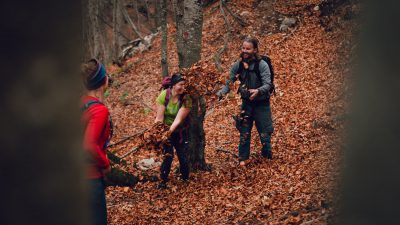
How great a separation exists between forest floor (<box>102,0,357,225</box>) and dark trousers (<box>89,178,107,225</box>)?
1.96 meters

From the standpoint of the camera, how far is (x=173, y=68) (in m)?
19.3

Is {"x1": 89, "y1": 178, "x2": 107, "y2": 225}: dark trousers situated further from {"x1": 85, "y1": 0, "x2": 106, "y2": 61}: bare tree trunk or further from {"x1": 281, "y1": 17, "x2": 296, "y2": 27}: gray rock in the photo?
{"x1": 85, "y1": 0, "x2": 106, "y2": 61}: bare tree trunk

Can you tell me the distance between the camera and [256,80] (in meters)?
8.09

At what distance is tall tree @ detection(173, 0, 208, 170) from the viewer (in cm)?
835

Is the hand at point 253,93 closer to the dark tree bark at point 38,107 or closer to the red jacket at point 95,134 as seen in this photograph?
the red jacket at point 95,134

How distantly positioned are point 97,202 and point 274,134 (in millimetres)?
7072

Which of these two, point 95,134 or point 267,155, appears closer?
point 95,134

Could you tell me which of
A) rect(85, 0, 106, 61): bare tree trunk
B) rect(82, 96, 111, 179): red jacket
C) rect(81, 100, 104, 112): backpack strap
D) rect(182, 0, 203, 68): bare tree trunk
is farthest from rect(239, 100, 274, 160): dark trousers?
rect(85, 0, 106, 61): bare tree trunk

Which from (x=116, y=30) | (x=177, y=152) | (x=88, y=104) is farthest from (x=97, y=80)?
(x=116, y=30)

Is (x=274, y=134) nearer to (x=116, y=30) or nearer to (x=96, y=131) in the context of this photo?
(x=96, y=131)

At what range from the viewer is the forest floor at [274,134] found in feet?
21.9

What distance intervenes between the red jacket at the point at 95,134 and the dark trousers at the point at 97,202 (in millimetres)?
72

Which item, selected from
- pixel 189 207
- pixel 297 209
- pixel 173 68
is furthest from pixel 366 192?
pixel 173 68

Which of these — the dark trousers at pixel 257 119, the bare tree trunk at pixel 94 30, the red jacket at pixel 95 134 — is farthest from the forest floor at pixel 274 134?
the bare tree trunk at pixel 94 30
